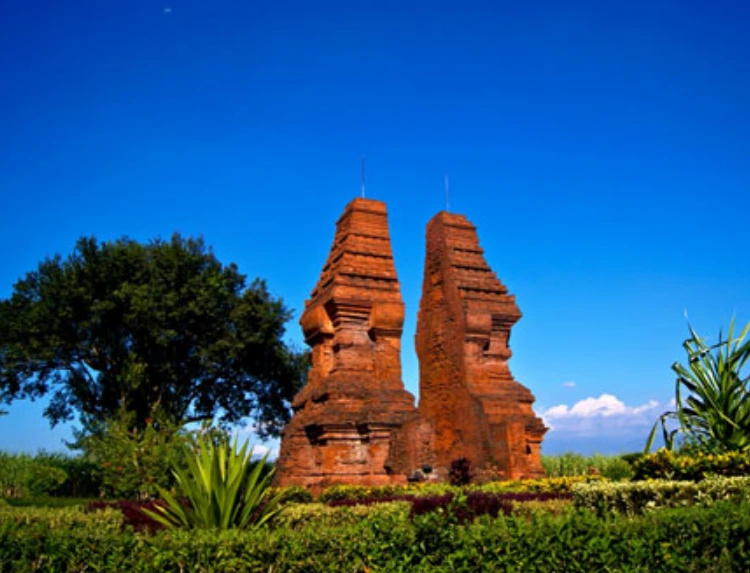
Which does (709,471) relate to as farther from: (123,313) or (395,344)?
(123,313)

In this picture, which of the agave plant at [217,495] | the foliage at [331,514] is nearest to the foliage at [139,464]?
the foliage at [331,514]

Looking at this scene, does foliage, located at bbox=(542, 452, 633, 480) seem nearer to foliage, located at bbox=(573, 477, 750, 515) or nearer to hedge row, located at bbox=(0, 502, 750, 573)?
foliage, located at bbox=(573, 477, 750, 515)

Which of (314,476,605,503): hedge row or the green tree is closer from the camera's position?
(314,476,605,503): hedge row

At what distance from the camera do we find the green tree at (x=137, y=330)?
24406 mm

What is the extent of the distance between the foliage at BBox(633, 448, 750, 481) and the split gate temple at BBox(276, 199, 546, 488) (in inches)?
203

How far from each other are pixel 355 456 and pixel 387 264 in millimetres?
4898

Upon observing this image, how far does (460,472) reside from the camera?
1348cm

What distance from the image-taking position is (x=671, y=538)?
227 inches

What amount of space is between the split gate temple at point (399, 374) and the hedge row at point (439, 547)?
820 centimetres

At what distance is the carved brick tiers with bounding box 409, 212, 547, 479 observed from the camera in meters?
14.4

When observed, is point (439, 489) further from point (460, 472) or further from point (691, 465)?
point (691, 465)

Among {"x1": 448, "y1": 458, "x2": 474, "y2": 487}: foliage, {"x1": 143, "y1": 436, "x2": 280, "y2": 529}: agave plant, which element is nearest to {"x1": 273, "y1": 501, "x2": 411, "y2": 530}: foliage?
{"x1": 143, "y1": 436, "x2": 280, "y2": 529}: agave plant

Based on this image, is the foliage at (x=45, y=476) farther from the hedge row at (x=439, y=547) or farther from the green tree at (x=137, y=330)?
the hedge row at (x=439, y=547)

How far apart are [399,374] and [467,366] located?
1910 mm
